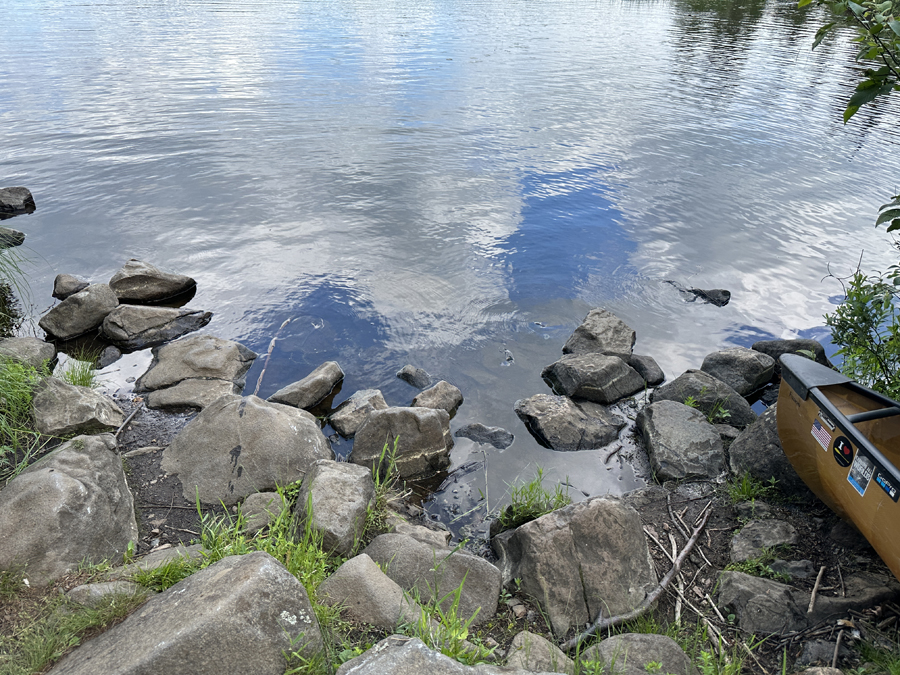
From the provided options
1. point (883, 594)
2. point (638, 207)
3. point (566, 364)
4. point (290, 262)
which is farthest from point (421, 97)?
point (883, 594)

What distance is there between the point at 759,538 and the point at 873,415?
53.5 inches

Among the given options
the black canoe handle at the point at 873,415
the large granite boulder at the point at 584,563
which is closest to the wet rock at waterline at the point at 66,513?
the large granite boulder at the point at 584,563

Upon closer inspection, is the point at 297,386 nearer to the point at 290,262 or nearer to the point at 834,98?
the point at 290,262

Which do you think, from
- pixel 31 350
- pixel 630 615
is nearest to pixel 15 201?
pixel 31 350

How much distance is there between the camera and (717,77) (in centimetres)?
2375

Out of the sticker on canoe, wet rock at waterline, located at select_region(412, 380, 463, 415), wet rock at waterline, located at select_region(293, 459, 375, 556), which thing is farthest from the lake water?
the sticker on canoe

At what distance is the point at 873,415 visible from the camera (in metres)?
4.67

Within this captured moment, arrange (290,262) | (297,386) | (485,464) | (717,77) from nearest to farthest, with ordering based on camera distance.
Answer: (485,464), (297,386), (290,262), (717,77)

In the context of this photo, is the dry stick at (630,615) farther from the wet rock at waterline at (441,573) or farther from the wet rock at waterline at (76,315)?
the wet rock at waterline at (76,315)

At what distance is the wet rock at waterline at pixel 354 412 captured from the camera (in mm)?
6762

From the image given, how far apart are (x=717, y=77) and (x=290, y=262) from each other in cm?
2117

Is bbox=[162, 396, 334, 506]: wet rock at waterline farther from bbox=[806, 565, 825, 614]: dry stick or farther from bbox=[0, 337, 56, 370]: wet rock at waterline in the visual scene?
bbox=[806, 565, 825, 614]: dry stick

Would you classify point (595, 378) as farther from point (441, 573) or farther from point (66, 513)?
point (66, 513)

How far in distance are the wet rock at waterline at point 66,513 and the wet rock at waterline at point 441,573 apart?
76.8 inches
